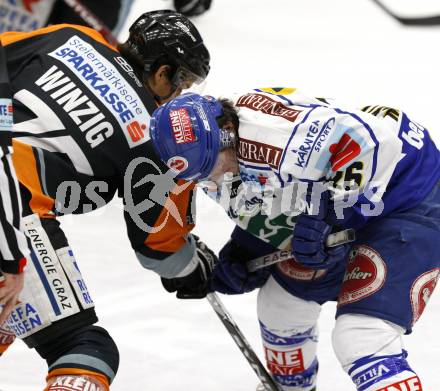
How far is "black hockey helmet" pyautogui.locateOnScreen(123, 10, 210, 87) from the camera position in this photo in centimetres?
282

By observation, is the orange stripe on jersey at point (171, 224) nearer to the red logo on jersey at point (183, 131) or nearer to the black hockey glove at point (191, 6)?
the red logo on jersey at point (183, 131)

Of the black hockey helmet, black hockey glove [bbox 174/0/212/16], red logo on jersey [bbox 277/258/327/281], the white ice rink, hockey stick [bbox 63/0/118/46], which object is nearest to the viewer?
the black hockey helmet

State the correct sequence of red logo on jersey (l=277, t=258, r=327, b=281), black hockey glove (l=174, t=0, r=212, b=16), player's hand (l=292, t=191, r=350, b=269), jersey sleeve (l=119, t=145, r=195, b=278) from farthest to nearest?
1. black hockey glove (l=174, t=0, r=212, b=16)
2. red logo on jersey (l=277, t=258, r=327, b=281)
3. jersey sleeve (l=119, t=145, r=195, b=278)
4. player's hand (l=292, t=191, r=350, b=269)

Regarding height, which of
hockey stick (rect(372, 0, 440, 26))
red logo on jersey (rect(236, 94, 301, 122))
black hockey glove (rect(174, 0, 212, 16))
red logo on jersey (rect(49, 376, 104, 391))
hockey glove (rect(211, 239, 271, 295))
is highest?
red logo on jersey (rect(236, 94, 301, 122))

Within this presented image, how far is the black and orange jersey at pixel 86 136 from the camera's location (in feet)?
8.57

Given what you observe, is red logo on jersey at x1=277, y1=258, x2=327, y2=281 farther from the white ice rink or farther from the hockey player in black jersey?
the white ice rink

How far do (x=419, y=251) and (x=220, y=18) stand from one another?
15.9 ft

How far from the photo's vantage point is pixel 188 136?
249 centimetres

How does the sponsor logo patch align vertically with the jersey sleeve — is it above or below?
below

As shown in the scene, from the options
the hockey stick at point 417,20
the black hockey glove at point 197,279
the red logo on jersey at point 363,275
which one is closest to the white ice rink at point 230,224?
the hockey stick at point 417,20

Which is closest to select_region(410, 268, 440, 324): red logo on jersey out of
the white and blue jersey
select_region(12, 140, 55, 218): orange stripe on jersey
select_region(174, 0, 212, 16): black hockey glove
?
the white and blue jersey

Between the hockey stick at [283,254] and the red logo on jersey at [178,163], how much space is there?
413 millimetres

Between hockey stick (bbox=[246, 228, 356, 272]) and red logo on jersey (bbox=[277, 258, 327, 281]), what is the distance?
0.04m

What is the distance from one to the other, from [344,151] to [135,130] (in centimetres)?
54
